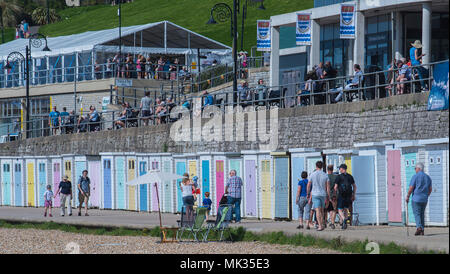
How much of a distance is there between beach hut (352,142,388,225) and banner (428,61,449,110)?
2.41 metres

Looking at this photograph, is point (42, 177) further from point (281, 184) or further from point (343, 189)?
point (343, 189)

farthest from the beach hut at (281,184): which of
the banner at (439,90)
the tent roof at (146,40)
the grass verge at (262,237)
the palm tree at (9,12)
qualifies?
the palm tree at (9,12)

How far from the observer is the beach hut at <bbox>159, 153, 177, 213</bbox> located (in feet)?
104

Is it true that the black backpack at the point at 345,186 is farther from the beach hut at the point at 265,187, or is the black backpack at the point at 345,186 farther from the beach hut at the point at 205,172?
the beach hut at the point at 205,172

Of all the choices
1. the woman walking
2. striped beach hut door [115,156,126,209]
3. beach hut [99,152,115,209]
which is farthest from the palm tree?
the woman walking

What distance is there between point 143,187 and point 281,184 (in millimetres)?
8559

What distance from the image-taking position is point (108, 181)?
3528cm

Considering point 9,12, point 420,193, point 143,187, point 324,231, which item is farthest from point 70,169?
point 9,12

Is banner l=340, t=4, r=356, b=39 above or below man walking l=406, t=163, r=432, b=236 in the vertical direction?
above

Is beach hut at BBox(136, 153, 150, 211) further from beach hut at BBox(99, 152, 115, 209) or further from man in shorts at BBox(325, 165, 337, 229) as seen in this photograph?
man in shorts at BBox(325, 165, 337, 229)

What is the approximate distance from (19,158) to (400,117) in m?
22.2

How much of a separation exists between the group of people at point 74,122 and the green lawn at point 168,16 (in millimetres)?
29987

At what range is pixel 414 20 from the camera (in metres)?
35.1

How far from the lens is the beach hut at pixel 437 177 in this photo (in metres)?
20.5
